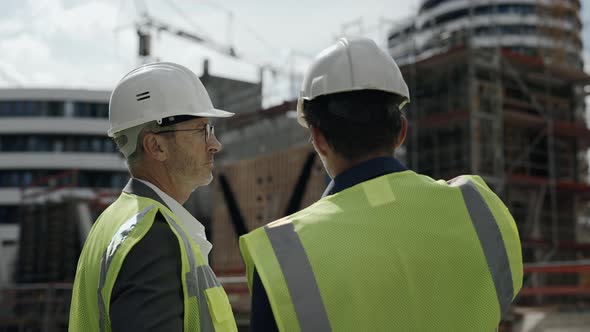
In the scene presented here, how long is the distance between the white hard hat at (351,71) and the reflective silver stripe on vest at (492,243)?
1.13 ft

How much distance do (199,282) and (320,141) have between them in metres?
0.59

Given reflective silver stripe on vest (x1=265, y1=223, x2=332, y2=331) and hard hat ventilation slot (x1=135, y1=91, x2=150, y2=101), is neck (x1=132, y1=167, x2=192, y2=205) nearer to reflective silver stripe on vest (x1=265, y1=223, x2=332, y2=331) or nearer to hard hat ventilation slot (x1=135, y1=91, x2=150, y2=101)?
hard hat ventilation slot (x1=135, y1=91, x2=150, y2=101)

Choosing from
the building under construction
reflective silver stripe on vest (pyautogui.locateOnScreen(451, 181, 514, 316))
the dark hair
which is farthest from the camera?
the building under construction

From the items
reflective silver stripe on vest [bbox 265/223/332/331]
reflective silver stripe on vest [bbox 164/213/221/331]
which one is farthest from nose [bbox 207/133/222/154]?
reflective silver stripe on vest [bbox 265/223/332/331]

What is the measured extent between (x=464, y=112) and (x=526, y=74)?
418cm

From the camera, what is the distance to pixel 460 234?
162 cm

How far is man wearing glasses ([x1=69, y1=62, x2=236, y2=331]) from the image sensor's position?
1.85 m

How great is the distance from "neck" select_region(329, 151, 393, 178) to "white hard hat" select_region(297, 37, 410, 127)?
177mm

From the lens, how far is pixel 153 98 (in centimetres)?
241

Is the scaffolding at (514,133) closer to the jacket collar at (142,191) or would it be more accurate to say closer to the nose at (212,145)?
the nose at (212,145)

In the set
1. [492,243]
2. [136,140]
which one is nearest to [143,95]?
[136,140]

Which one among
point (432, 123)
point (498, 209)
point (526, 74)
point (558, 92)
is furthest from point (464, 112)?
point (498, 209)

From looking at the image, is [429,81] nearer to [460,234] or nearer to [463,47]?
[463,47]

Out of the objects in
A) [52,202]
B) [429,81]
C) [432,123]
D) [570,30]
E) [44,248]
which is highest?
[570,30]
